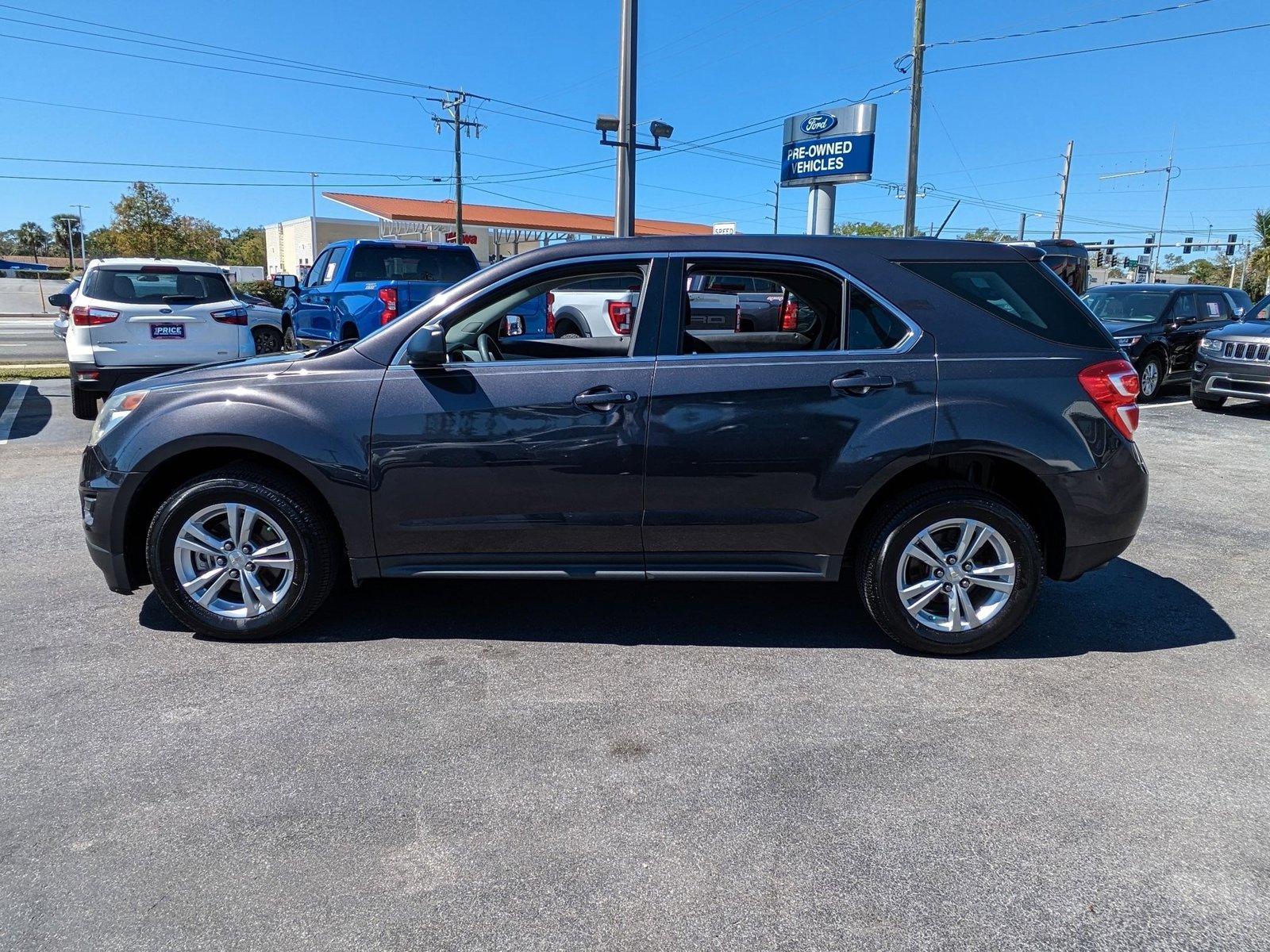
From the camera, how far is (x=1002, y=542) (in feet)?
13.1

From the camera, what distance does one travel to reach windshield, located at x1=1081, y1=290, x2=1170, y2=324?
13.9m

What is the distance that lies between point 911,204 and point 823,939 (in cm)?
2441

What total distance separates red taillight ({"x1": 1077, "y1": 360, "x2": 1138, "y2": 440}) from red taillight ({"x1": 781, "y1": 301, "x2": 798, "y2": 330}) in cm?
151

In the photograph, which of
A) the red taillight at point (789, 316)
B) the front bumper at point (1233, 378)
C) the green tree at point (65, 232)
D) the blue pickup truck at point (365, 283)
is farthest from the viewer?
the green tree at point (65, 232)

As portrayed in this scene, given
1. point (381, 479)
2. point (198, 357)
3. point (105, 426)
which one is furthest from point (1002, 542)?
point (198, 357)

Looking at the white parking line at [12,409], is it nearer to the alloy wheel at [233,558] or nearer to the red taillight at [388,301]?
the red taillight at [388,301]

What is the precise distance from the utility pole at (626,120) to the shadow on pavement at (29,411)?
28.5 feet

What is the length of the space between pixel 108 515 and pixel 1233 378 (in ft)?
41.8

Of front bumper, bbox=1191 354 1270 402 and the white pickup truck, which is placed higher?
the white pickup truck

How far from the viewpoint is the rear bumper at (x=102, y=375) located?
971cm

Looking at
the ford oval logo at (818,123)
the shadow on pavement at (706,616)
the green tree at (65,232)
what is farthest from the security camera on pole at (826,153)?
the green tree at (65,232)

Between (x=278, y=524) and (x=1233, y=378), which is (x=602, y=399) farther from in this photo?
(x=1233, y=378)

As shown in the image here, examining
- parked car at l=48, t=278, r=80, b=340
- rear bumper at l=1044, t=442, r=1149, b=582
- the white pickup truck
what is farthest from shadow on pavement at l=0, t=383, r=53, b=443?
rear bumper at l=1044, t=442, r=1149, b=582

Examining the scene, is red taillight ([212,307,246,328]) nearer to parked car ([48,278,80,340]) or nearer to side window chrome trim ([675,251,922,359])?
parked car ([48,278,80,340])
